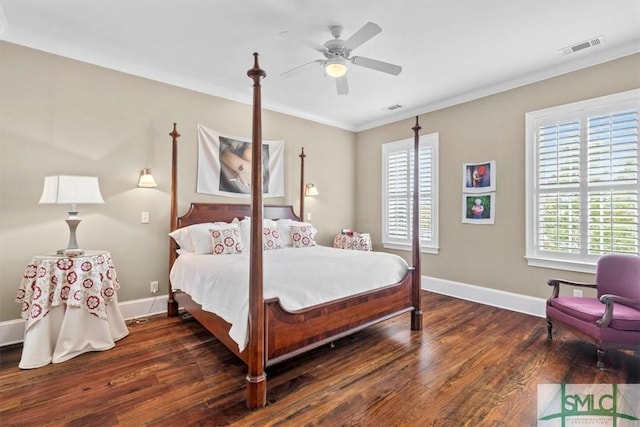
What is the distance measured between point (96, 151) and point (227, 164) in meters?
1.46

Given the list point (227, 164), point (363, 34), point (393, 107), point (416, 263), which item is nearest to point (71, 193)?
point (227, 164)

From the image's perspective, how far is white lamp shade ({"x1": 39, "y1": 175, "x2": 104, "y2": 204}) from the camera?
2.54 meters

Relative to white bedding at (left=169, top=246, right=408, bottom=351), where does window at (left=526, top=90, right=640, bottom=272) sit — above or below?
above

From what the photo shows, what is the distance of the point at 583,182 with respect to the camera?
3.29 m

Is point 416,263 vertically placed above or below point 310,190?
below

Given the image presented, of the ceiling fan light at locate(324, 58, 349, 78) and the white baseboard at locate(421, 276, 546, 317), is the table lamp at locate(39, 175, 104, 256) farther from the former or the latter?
the white baseboard at locate(421, 276, 546, 317)

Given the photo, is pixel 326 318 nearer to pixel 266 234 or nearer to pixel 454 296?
pixel 266 234

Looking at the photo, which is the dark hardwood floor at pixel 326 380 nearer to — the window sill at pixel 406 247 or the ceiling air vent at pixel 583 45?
the window sill at pixel 406 247

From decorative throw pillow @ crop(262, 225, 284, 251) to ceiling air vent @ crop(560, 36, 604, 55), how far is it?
375cm

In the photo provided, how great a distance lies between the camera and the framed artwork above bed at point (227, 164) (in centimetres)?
396

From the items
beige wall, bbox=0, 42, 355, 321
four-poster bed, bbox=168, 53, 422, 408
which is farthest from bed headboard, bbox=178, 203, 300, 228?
beige wall, bbox=0, 42, 355, 321

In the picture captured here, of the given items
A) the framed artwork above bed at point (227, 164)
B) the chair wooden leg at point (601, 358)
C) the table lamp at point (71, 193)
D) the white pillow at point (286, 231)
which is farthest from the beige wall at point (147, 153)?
the chair wooden leg at point (601, 358)

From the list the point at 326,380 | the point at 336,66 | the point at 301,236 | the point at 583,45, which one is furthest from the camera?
the point at 301,236

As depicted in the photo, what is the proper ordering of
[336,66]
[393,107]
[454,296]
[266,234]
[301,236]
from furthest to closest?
1. [393,107]
2. [454,296]
3. [301,236]
4. [266,234]
5. [336,66]
